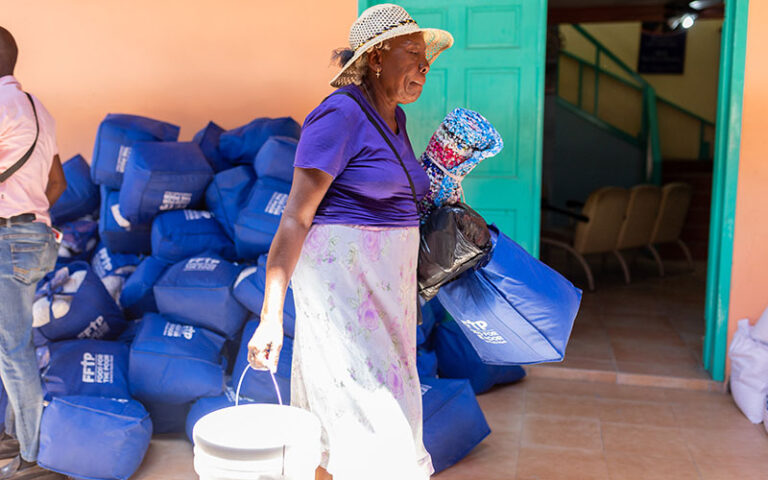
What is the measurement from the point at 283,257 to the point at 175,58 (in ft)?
10.1

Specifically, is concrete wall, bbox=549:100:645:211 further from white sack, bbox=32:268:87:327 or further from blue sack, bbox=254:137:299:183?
white sack, bbox=32:268:87:327

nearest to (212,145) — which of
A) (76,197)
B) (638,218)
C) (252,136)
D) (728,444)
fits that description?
(252,136)

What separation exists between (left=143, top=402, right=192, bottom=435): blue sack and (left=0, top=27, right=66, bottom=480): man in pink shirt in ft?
1.52

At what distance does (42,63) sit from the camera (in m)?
4.39

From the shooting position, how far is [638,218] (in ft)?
21.1

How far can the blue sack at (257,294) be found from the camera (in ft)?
9.93

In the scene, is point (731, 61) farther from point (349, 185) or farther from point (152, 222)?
point (152, 222)

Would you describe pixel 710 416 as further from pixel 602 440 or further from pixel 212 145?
pixel 212 145

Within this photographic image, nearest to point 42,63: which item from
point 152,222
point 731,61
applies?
point 152,222

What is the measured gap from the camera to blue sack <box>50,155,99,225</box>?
3.81 meters

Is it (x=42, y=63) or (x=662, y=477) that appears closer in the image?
(x=662, y=477)

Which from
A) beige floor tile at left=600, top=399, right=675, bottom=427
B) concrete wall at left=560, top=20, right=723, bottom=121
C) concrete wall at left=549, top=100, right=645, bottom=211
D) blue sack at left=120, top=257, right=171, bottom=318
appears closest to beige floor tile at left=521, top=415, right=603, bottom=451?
beige floor tile at left=600, top=399, right=675, bottom=427

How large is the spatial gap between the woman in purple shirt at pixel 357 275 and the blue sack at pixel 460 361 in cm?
177

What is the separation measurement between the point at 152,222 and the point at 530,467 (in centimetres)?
214
